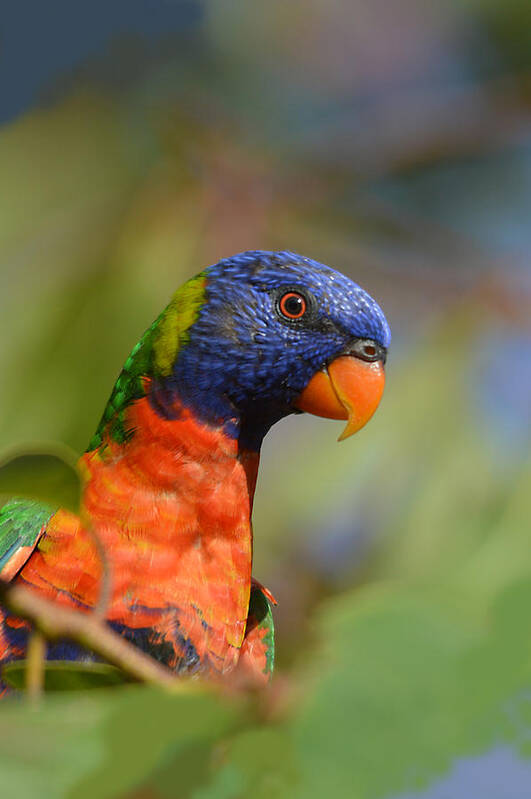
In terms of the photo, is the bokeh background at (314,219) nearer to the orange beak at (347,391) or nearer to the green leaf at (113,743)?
the orange beak at (347,391)

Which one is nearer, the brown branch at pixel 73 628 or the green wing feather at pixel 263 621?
the brown branch at pixel 73 628

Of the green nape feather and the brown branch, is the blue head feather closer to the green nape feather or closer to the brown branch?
the green nape feather

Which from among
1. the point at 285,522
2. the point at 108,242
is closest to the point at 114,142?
the point at 108,242

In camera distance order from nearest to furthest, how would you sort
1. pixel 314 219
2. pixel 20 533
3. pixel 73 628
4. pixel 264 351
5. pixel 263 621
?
1. pixel 73 628
2. pixel 20 533
3. pixel 264 351
4. pixel 263 621
5. pixel 314 219

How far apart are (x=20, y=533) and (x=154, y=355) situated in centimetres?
52

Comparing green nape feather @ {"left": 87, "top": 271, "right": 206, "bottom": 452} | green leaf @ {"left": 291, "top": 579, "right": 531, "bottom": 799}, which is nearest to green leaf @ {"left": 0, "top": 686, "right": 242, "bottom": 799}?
green leaf @ {"left": 291, "top": 579, "right": 531, "bottom": 799}

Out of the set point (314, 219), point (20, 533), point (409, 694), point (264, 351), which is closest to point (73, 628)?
point (409, 694)

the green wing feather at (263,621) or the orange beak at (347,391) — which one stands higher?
the orange beak at (347,391)

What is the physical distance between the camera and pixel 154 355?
6.08 ft

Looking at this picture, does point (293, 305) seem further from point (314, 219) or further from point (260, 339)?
point (314, 219)

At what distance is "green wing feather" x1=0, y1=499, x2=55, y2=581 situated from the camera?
150 centimetres

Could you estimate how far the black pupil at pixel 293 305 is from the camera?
1892 millimetres

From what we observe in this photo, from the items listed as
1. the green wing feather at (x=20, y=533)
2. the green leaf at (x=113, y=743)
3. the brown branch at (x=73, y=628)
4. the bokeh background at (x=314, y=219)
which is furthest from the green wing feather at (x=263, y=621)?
the green leaf at (x=113, y=743)

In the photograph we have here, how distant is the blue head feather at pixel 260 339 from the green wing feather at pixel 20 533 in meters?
0.35
